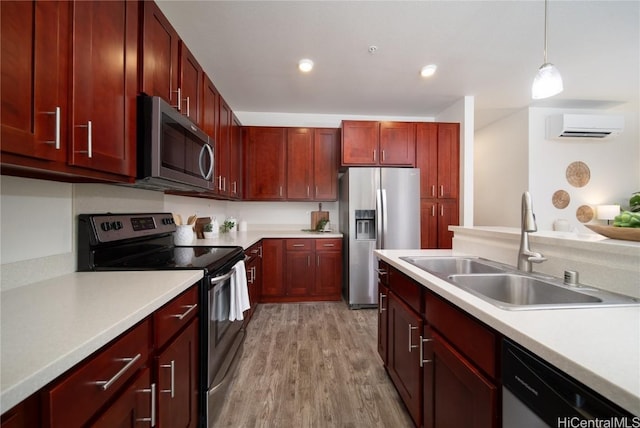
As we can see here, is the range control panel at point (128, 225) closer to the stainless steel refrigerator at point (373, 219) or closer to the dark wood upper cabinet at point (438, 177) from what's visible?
the stainless steel refrigerator at point (373, 219)

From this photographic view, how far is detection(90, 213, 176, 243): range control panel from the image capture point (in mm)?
1331

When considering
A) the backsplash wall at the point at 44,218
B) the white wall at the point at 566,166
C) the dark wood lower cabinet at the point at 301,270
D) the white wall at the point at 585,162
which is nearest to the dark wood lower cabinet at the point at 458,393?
the backsplash wall at the point at 44,218

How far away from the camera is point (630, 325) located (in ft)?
2.28

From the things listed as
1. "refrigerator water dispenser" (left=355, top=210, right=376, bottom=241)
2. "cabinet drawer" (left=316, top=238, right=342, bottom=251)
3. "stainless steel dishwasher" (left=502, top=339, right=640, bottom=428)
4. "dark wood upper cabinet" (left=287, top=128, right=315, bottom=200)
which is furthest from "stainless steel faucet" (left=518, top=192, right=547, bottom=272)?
"dark wood upper cabinet" (left=287, top=128, right=315, bottom=200)

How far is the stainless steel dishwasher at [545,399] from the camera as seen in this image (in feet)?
1.61

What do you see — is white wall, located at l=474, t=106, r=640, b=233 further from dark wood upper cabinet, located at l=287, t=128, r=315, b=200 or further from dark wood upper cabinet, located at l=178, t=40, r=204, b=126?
dark wood upper cabinet, located at l=178, t=40, r=204, b=126

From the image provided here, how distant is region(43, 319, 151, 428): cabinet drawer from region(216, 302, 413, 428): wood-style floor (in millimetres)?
994

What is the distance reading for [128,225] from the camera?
1.55m

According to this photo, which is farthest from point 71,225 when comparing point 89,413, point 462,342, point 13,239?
point 462,342

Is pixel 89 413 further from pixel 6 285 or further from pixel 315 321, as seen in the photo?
pixel 315 321

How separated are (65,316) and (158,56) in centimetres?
140

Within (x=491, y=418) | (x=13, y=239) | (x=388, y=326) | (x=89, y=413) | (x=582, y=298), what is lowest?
(x=388, y=326)

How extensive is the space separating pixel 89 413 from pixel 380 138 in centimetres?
346

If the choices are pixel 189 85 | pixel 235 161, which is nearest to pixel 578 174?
pixel 235 161
